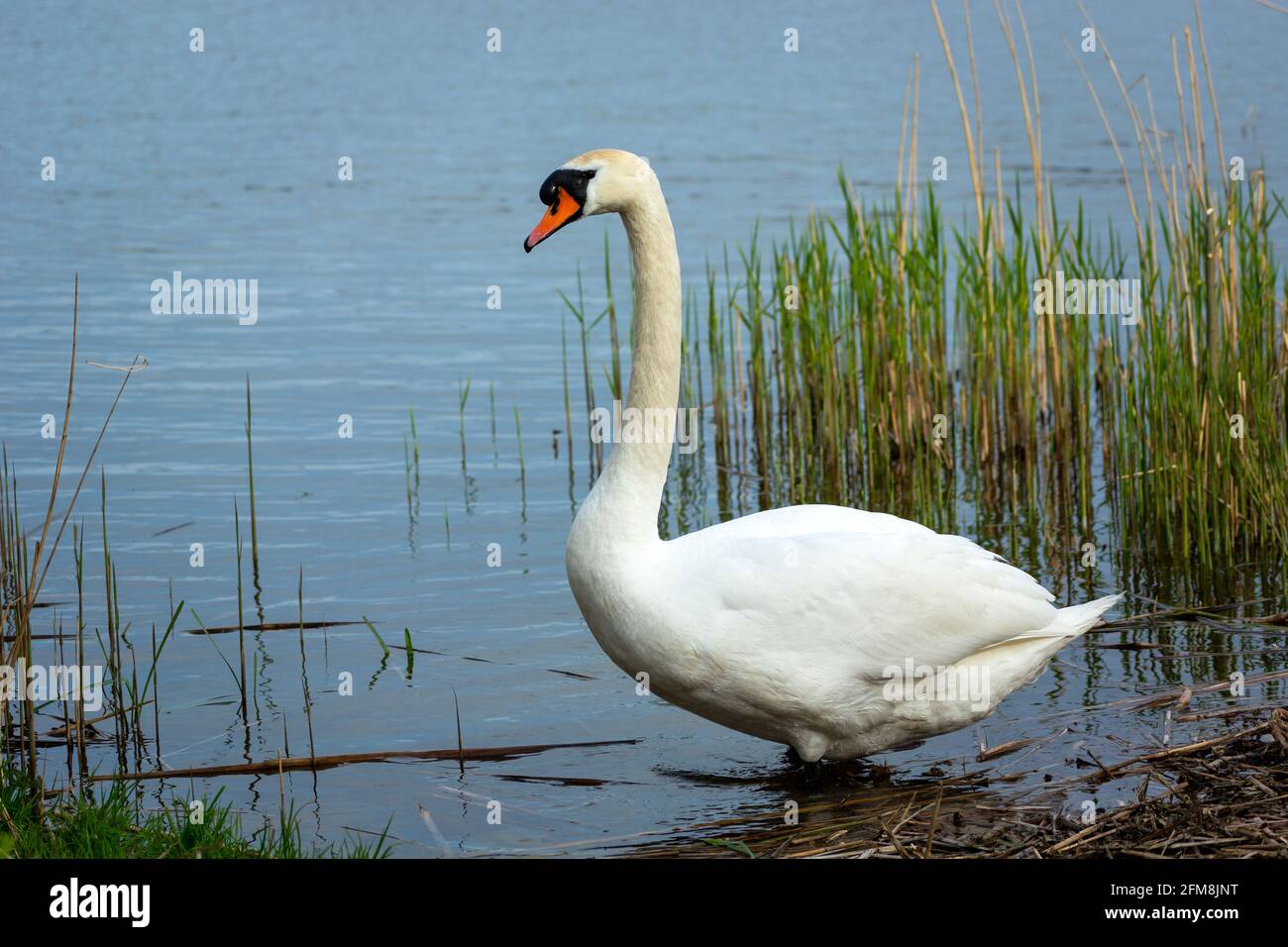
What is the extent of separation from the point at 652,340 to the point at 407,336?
802cm

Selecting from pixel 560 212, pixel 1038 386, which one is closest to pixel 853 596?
pixel 560 212

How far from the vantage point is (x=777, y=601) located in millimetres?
5520

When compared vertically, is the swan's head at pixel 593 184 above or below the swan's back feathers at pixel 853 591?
above

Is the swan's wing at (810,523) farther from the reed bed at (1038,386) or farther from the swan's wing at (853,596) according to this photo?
the reed bed at (1038,386)

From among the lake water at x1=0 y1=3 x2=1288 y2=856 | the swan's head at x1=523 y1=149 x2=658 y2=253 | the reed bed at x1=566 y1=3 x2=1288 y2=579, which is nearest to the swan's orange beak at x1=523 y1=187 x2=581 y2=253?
the swan's head at x1=523 y1=149 x2=658 y2=253

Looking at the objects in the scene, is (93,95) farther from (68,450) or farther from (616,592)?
(616,592)

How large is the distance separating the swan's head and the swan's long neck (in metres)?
0.08

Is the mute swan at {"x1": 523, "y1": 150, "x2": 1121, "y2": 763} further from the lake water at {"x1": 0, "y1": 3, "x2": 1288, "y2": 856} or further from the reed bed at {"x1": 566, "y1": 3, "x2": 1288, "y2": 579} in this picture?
the reed bed at {"x1": 566, "y1": 3, "x2": 1288, "y2": 579}

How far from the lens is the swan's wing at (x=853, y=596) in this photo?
5496mm

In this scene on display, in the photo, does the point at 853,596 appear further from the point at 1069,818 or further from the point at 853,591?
the point at 1069,818

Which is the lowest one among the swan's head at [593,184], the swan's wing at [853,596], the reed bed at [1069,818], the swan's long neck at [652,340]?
the reed bed at [1069,818]

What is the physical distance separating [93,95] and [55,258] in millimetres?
12308

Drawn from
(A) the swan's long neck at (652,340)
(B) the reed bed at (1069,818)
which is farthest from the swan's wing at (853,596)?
(B) the reed bed at (1069,818)
